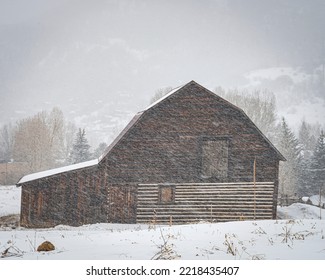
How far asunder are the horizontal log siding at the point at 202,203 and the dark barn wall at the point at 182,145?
1.17 feet

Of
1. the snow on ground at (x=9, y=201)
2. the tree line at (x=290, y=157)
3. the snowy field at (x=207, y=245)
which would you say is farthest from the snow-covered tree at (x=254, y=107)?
the snowy field at (x=207, y=245)

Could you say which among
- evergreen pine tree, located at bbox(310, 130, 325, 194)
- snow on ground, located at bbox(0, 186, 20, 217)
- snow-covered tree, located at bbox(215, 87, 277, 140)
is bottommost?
snow on ground, located at bbox(0, 186, 20, 217)

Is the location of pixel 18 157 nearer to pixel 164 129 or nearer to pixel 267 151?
pixel 164 129

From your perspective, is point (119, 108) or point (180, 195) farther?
point (119, 108)

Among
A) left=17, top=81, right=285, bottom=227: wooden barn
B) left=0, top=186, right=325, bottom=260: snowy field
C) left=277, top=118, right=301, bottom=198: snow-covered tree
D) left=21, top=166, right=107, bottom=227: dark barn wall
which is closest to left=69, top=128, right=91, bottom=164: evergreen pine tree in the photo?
left=277, top=118, right=301, bottom=198: snow-covered tree

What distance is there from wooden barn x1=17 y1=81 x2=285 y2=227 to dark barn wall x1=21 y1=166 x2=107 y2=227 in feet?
0.23

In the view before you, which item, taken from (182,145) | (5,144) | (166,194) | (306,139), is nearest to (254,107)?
(306,139)

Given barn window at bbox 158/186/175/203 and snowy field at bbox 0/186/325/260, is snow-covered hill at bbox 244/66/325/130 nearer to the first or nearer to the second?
barn window at bbox 158/186/175/203

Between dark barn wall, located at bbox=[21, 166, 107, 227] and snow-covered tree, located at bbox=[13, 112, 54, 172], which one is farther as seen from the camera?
snow-covered tree, located at bbox=[13, 112, 54, 172]

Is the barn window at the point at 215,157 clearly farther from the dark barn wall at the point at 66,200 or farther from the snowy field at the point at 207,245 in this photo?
the snowy field at the point at 207,245

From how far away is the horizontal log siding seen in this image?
56.7ft
